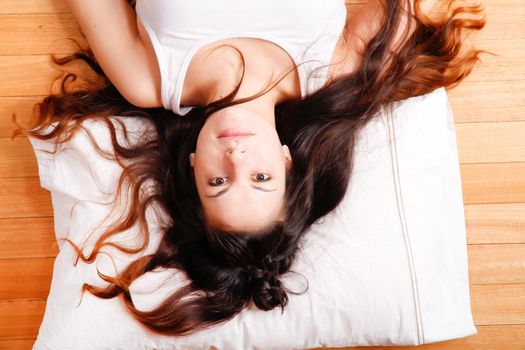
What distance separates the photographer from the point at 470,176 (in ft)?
5.16

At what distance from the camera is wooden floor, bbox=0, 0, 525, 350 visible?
5.05 ft

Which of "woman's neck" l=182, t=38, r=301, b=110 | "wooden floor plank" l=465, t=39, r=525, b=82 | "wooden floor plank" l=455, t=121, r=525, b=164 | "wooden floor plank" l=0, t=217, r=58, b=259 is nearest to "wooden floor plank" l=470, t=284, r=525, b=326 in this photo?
"wooden floor plank" l=455, t=121, r=525, b=164

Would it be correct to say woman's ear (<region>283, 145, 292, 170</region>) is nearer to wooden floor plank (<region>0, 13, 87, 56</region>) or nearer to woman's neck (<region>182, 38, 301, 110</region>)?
woman's neck (<region>182, 38, 301, 110</region>)

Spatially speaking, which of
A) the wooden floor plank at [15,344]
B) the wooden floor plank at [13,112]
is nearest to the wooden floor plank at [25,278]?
the wooden floor plank at [15,344]

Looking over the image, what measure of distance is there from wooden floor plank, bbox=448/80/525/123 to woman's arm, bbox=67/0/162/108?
0.91 m

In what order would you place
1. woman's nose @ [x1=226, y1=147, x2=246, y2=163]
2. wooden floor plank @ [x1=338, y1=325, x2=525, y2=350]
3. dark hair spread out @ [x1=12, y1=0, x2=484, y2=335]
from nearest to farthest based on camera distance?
woman's nose @ [x1=226, y1=147, x2=246, y2=163] < dark hair spread out @ [x1=12, y1=0, x2=484, y2=335] < wooden floor plank @ [x1=338, y1=325, x2=525, y2=350]

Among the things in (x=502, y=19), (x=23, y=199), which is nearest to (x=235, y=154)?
(x=23, y=199)

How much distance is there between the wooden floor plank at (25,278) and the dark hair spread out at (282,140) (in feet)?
0.80

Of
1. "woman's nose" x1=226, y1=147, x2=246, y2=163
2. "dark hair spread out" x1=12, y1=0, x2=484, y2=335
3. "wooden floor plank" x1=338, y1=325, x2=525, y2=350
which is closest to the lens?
"woman's nose" x1=226, y1=147, x2=246, y2=163

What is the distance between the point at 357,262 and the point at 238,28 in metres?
0.70

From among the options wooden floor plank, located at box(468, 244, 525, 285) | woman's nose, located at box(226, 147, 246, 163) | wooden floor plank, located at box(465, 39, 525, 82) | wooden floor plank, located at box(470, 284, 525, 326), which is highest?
wooden floor plank, located at box(465, 39, 525, 82)

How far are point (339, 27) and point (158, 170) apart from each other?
65 cm

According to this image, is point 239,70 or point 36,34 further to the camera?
point 36,34

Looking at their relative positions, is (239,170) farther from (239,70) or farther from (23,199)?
(23,199)
